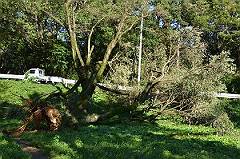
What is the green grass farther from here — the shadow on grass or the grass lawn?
the shadow on grass

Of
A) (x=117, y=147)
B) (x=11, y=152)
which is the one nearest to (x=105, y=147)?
(x=117, y=147)

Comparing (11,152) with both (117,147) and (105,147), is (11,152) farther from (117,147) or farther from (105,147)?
(117,147)

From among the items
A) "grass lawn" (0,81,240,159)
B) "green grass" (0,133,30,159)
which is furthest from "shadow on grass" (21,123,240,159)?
"green grass" (0,133,30,159)

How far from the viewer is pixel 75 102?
20484mm

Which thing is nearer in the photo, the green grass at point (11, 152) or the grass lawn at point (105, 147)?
the green grass at point (11, 152)

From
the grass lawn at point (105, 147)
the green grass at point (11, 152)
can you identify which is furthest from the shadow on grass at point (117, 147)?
the green grass at point (11, 152)

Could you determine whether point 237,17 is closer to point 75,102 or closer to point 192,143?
point 75,102

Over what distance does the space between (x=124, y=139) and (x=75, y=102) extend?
5696 millimetres

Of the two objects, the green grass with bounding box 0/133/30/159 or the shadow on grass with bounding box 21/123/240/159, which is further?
the shadow on grass with bounding box 21/123/240/159

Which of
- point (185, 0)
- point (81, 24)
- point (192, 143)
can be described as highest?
point (185, 0)

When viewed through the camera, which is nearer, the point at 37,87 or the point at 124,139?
the point at 124,139

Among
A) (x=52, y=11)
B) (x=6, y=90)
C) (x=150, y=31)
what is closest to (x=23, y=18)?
(x=52, y=11)

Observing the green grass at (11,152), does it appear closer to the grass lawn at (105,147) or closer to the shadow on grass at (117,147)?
the grass lawn at (105,147)

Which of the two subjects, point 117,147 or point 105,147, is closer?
point 105,147
